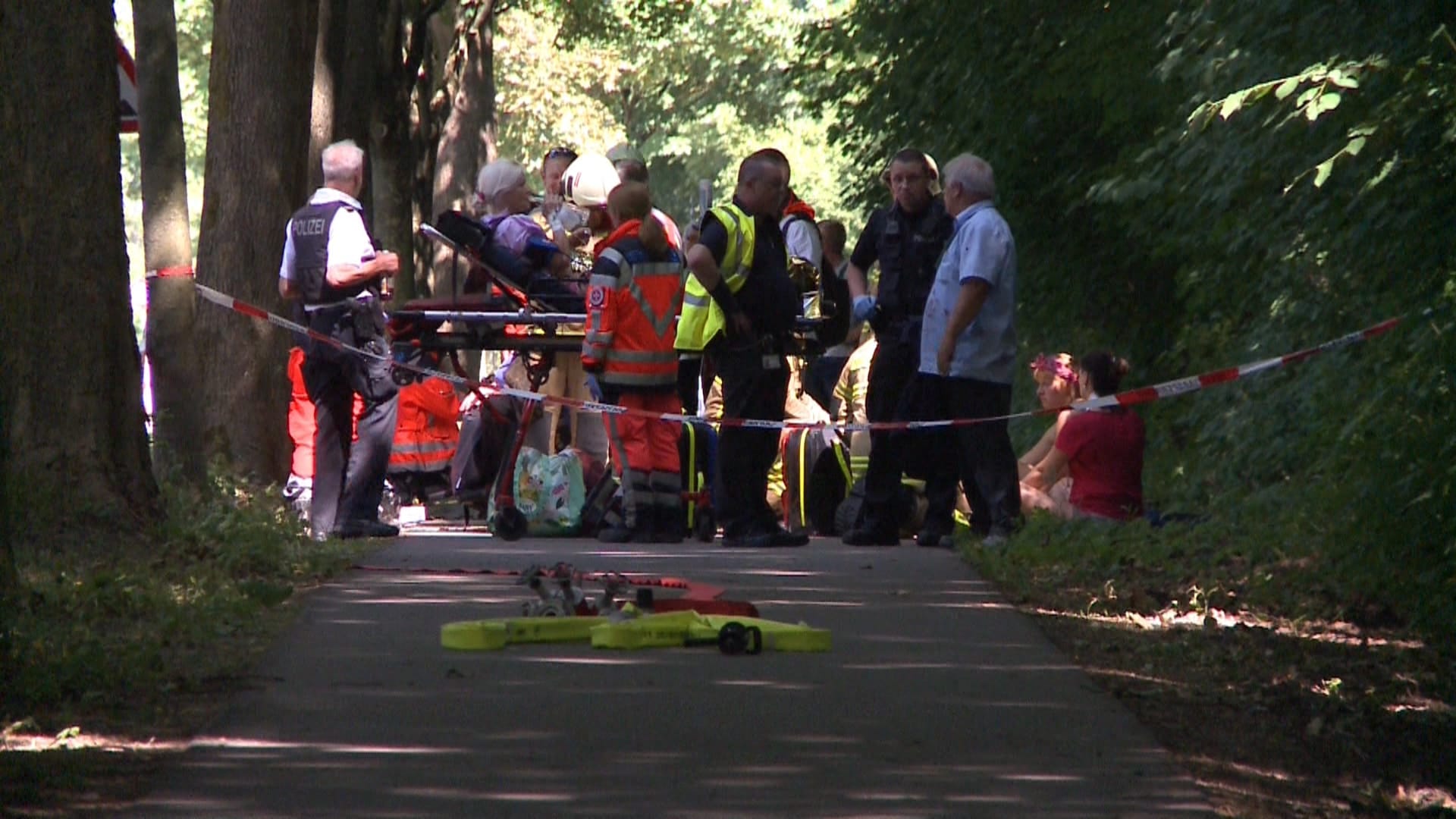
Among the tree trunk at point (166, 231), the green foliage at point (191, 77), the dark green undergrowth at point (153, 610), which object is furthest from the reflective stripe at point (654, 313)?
the green foliage at point (191, 77)

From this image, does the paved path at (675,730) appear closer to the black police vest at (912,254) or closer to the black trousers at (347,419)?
the black trousers at (347,419)

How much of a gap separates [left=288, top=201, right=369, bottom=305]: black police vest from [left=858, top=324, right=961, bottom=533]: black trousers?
9.37 ft

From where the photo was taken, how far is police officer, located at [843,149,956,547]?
14.0 metres

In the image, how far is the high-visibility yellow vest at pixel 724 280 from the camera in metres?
13.5

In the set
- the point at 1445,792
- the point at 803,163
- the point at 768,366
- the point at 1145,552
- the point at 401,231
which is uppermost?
the point at 803,163

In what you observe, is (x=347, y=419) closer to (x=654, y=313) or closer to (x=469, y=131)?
(x=654, y=313)

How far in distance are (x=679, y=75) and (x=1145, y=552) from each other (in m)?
47.2

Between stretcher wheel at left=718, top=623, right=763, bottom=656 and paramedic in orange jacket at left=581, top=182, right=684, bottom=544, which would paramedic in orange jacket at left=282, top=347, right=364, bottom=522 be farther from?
stretcher wheel at left=718, top=623, right=763, bottom=656

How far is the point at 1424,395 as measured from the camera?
9203 mm

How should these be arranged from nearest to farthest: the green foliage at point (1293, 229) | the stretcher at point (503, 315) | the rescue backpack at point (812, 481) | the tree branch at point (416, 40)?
the green foliage at point (1293, 229) → the stretcher at point (503, 315) → the rescue backpack at point (812, 481) → the tree branch at point (416, 40)

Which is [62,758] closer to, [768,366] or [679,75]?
[768,366]

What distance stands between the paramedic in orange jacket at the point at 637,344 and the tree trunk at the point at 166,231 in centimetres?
238

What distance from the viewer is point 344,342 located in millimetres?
13695

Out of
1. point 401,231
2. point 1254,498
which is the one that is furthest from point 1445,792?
point 401,231
